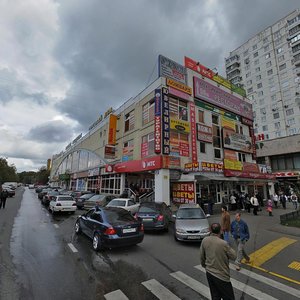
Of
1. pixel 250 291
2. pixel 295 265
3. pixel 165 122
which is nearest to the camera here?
pixel 250 291

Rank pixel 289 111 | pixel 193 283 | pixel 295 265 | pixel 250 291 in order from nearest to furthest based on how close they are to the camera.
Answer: pixel 250 291 < pixel 193 283 < pixel 295 265 < pixel 289 111

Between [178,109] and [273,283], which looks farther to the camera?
[178,109]

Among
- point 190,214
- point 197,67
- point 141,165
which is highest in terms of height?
point 197,67

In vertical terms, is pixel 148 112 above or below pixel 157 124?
above

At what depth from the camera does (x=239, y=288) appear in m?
5.03

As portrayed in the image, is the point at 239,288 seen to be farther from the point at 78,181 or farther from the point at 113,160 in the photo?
the point at 78,181

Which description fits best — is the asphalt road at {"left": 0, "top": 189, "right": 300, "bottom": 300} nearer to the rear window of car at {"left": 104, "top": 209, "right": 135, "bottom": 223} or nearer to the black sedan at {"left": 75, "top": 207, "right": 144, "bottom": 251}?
the black sedan at {"left": 75, "top": 207, "right": 144, "bottom": 251}

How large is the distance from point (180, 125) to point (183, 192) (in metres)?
6.74

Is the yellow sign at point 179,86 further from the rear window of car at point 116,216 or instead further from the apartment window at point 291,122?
the apartment window at point 291,122

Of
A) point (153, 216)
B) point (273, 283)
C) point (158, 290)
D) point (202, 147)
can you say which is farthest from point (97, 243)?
point (202, 147)

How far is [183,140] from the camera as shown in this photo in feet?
69.6

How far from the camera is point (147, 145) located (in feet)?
71.0

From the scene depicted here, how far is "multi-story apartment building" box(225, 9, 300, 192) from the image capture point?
51.4 metres

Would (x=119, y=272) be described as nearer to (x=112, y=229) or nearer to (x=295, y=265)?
(x=112, y=229)
